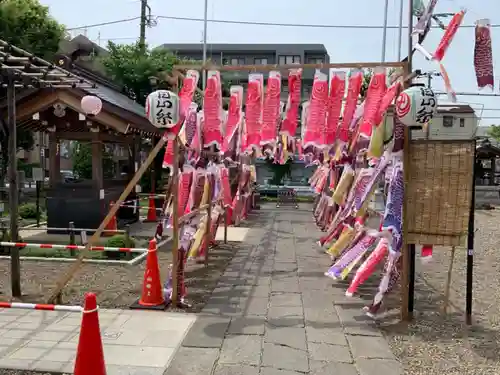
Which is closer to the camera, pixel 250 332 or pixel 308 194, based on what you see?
pixel 250 332

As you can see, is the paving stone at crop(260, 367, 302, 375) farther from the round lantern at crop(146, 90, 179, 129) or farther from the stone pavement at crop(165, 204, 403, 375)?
the round lantern at crop(146, 90, 179, 129)

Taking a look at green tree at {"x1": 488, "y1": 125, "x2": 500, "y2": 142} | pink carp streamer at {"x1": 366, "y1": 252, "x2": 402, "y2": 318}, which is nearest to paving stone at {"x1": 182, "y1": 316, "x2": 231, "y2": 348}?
pink carp streamer at {"x1": 366, "y1": 252, "x2": 402, "y2": 318}

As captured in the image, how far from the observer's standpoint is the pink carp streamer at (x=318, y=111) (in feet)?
22.6

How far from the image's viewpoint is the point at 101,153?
40.9ft

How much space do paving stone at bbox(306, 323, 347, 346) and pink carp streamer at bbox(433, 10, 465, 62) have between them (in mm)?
3315

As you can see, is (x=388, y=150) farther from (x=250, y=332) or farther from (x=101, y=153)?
(x=101, y=153)

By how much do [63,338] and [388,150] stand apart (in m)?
4.54

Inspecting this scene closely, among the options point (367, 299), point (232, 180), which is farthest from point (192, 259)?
point (232, 180)

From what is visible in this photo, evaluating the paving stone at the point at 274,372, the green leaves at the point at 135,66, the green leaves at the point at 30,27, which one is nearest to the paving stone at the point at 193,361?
the paving stone at the point at 274,372

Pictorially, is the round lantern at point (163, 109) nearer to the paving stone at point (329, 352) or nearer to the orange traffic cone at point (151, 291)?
the orange traffic cone at point (151, 291)

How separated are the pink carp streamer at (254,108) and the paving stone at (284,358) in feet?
10.7

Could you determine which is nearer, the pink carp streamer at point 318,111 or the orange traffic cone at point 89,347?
the orange traffic cone at point 89,347

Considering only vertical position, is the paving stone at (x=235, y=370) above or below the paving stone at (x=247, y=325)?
above

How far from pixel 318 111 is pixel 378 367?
3.74 meters
